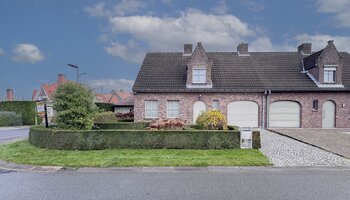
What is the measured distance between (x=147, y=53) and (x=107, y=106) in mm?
11316

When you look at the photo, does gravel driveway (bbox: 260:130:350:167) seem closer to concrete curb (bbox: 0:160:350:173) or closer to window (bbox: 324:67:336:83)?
concrete curb (bbox: 0:160:350:173)

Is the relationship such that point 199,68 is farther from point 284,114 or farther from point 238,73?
point 284,114

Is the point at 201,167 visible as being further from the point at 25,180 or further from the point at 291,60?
the point at 291,60

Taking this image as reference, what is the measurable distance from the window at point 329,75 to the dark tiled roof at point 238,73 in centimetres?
100

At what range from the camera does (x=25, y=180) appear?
6219 mm

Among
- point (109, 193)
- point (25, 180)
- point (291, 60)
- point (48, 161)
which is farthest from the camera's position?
point (291, 60)

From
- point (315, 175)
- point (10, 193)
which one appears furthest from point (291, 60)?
point (10, 193)

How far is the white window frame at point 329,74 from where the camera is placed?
18797 mm

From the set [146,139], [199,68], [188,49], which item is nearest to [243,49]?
[188,49]

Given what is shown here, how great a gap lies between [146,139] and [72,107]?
411 cm

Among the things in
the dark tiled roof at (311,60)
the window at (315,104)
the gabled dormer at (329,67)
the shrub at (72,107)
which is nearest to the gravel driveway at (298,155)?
the shrub at (72,107)

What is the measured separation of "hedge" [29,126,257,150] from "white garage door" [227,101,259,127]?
9029mm

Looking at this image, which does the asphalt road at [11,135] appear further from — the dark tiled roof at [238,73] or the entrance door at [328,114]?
the entrance door at [328,114]

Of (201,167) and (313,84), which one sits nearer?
(201,167)
